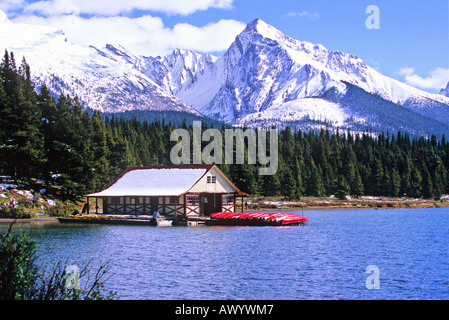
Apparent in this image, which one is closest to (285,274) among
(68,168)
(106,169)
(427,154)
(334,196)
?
(68,168)

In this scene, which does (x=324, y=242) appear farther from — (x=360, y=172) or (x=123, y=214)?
(x=360, y=172)

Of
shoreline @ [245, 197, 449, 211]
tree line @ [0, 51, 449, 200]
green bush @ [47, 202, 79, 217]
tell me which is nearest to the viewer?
green bush @ [47, 202, 79, 217]

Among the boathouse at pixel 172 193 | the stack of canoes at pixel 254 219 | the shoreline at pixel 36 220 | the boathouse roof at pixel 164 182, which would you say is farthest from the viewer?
the boathouse at pixel 172 193

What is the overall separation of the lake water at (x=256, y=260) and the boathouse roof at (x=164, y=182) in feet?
29.9

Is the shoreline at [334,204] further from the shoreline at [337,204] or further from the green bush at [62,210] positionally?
the green bush at [62,210]

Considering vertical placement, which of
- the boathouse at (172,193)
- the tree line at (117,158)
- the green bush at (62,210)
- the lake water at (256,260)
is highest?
the tree line at (117,158)

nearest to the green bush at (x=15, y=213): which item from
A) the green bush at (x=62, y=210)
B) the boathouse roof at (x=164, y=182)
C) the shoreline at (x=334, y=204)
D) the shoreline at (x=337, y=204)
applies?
the green bush at (x=62, y=210)

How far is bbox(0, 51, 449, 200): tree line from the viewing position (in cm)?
7250

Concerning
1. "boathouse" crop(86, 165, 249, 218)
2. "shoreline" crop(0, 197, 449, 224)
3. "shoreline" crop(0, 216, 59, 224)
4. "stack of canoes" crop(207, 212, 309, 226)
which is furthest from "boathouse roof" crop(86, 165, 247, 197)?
"shoreline" crop(0, 197, 449, 224)

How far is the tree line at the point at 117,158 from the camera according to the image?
238 ft

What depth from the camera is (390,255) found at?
134ft

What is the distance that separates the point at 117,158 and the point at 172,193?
39.9 metres

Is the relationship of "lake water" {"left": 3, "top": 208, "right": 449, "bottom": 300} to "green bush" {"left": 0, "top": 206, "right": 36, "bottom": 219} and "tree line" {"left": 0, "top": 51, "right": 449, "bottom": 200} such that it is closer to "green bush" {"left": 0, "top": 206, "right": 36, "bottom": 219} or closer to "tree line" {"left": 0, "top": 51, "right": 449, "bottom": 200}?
"green bush" {"left": 0, "top": 206, "right": 36, "bottom": 219}

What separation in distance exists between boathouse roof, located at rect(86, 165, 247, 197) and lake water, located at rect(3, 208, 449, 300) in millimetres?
9128
